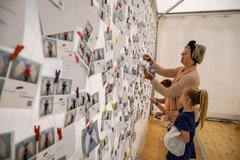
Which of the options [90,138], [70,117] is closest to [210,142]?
[90,138]

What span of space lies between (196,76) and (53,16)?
1.34m

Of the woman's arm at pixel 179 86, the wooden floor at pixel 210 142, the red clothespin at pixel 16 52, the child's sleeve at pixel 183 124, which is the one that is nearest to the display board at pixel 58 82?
the red clothespin at pixel 16 52

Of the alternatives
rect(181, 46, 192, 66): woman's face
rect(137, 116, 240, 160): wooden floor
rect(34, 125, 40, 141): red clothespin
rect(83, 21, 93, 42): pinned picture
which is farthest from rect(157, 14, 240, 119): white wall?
rect(34, 125, 40, 141): red clothespin

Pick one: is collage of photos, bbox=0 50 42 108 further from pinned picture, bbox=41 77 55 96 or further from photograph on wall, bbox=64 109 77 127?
photograph on wall, bbox=64 109 77 127

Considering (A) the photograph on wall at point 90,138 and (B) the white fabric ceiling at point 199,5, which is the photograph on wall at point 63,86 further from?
(B) the white fabric ceiling at point 199,5

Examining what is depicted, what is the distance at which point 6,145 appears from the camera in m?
0.34

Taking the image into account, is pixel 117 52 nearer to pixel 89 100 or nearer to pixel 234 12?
pixel 89 100

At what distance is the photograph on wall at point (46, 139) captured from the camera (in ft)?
1.42

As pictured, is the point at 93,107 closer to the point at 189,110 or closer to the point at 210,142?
the point at 189,110

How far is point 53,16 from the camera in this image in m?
0.43

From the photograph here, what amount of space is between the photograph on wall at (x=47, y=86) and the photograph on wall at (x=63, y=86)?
24 millimetres

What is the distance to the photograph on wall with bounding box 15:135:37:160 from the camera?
367 mm

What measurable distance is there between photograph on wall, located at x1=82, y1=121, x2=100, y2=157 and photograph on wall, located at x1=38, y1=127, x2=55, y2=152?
0.17 metres

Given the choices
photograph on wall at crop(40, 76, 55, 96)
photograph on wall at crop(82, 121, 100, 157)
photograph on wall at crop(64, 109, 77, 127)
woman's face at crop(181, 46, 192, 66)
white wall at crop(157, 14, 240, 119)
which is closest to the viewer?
photograph on wall at crop(40, 76, 55, 96)
